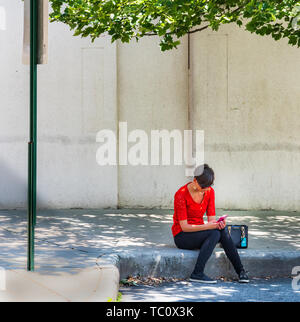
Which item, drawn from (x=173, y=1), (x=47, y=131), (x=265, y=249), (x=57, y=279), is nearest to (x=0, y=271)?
(x=57, y=279)

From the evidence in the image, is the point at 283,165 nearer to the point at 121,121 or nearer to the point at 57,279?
the point at 121,121

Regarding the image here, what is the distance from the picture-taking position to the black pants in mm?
6676

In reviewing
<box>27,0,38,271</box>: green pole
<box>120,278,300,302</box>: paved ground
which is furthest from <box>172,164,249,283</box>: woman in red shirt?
<box>27,0,38,271</box>: green pole

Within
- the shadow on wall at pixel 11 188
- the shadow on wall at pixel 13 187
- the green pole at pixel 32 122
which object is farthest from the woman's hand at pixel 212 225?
the shadow on wall at pixel 11 188

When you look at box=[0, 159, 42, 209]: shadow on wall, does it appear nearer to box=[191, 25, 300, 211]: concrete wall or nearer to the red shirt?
box=[191, 25, 300, 211]: concrete wall

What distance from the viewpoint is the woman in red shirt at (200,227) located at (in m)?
6.68

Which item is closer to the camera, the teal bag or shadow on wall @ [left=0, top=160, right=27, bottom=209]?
the teal bag

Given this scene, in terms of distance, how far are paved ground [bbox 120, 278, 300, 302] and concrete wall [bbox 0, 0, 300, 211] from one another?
3.99 meters

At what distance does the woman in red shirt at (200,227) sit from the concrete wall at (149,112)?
3.54 meters

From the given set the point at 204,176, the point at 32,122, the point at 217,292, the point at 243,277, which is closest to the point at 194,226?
the point at 204,176

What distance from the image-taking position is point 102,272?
6.04 m

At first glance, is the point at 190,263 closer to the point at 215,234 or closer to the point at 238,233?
the point at 215,234

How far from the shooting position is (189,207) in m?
7.03

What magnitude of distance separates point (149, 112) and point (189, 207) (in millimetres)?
3824
